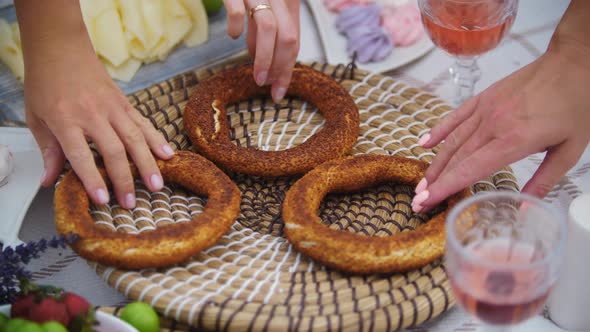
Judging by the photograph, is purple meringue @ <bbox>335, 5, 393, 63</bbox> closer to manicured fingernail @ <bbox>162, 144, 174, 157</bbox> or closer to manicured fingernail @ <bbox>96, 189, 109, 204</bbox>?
manicured fingernail @ <bbox>162, 144, 174, 157</bbox>

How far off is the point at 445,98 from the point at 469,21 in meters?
0.34

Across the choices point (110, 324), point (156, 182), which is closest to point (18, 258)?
point (110, 324)

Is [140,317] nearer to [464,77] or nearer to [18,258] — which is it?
[18,258]

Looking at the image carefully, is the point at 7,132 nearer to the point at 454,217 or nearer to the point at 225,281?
the point at 225,281

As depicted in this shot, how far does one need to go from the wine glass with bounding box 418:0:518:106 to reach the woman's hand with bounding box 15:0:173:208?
26.4 inches

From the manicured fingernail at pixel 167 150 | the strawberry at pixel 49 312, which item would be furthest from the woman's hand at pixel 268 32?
the strawberry at pixel 49 312

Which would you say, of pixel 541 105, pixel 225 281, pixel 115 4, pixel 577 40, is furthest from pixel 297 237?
pixel 115 4

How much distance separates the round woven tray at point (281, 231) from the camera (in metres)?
1.18

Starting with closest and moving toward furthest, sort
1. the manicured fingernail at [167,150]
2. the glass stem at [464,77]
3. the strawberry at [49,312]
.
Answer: the strawberry at [49,312] → the manicured fingernail at [167,150] → the glass stem at [464,77]

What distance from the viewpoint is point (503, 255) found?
40.0 inches

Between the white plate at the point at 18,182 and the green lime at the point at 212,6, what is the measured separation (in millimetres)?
647

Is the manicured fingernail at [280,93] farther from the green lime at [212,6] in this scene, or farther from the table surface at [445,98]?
the green lime at [212,6]

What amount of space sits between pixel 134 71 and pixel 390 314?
1.00 m

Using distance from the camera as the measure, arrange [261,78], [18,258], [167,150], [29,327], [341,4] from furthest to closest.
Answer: [341,4] < [261,78] < [167,150] < [18,258] < [29,327]
